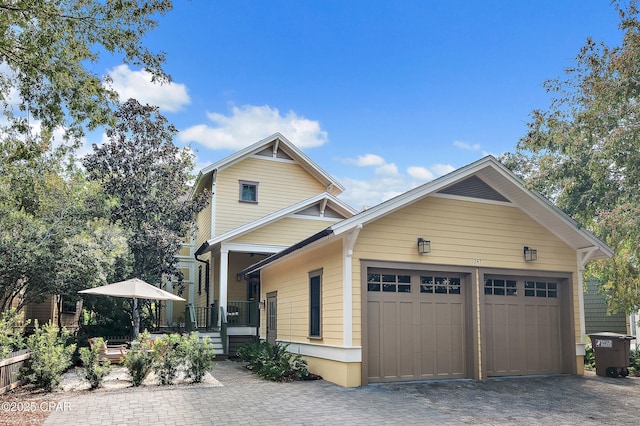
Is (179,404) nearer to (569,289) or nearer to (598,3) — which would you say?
(569,289)

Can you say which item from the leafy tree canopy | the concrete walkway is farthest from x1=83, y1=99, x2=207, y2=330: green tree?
the concrete walkway

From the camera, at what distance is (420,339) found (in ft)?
35.7

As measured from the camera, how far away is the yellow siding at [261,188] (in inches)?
824

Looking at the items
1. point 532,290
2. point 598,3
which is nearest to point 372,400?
point 532,290

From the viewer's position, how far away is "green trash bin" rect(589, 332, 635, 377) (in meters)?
11.9

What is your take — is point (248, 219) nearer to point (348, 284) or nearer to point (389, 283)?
point (389, 283)

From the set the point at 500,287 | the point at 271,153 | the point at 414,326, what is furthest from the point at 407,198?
the point at 271,153

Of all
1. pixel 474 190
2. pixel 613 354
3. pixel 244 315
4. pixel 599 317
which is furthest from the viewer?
pixel 599 317

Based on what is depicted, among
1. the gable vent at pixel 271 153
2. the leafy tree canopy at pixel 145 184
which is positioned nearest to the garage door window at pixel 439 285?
the leafy tree canopy at pixel 145 184

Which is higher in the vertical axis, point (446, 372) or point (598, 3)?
point (598, 3)

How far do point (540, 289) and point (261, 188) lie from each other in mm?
12258

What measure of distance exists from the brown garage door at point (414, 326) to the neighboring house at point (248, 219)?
720 cm

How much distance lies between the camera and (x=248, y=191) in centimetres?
2147

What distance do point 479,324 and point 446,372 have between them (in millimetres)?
1234
